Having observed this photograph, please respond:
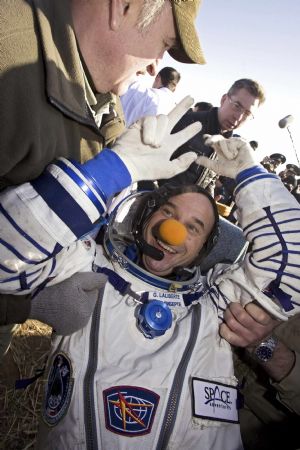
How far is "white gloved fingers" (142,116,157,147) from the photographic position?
1149 millimetres

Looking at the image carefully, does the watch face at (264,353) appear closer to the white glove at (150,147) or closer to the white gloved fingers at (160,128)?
the white glove at (150,147)

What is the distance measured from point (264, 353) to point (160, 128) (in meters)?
1.26

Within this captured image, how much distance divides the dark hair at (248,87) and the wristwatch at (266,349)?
305cm

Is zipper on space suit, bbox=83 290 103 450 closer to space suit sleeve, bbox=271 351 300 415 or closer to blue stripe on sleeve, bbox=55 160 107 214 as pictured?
blue stripe on sleeve, bbox=55 160 107 214

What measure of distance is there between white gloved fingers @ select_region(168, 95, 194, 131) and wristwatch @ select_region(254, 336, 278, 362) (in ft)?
3.94

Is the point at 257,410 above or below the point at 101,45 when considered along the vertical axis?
below

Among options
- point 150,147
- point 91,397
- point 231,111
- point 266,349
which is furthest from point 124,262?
point 231,111

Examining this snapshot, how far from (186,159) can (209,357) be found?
3.26 feet

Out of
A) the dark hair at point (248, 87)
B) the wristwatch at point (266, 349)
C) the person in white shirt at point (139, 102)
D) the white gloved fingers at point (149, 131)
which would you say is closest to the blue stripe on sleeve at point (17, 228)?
the white gloved fingers at point (149, 131)

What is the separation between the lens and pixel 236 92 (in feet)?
12.4

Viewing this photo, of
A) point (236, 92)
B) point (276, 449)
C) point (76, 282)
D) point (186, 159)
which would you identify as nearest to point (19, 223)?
point (76, 282)

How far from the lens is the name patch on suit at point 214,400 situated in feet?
4.78

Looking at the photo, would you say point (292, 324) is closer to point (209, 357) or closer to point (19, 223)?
point (209, 357)

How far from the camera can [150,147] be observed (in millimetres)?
1178
